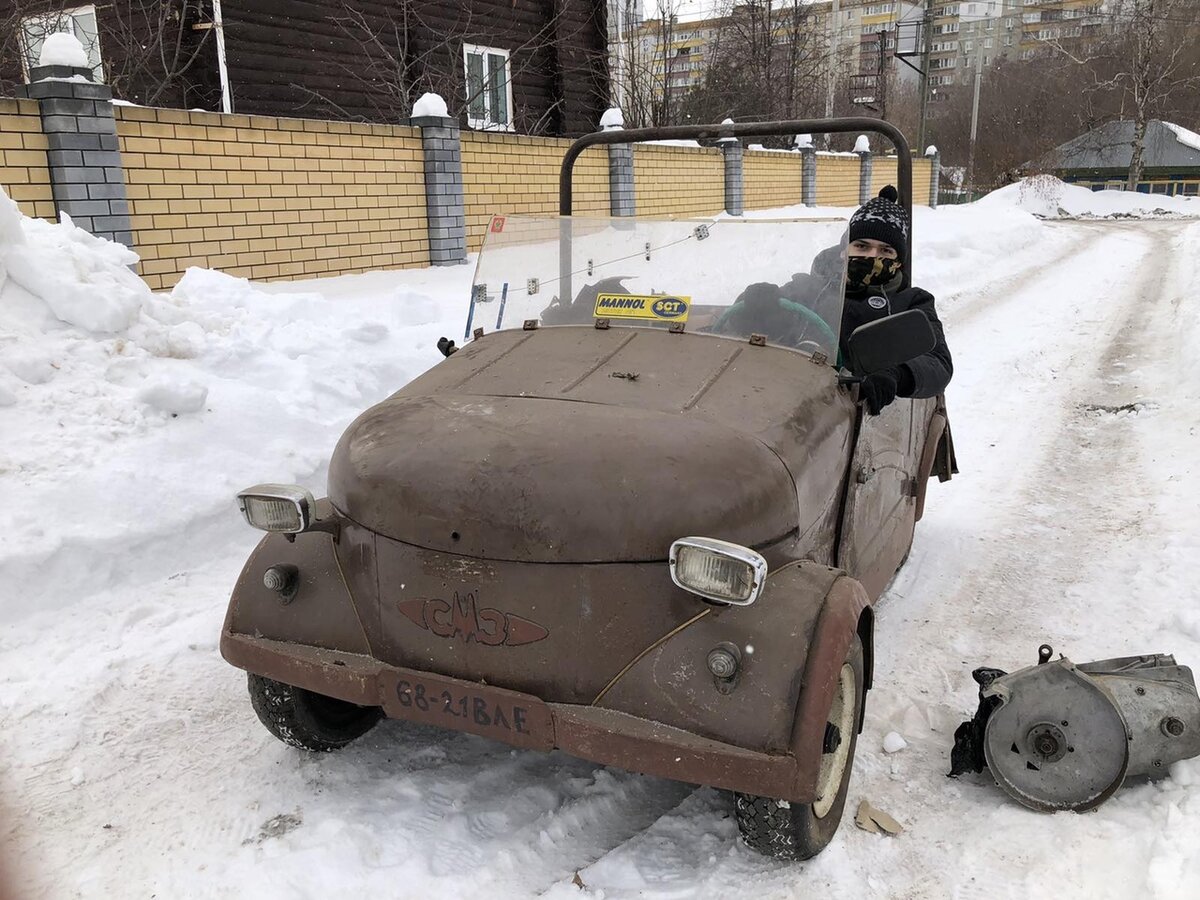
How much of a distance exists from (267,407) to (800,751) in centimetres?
410

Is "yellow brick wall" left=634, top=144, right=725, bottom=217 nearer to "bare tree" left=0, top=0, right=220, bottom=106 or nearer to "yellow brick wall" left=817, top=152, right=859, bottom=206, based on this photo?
"yellow brick wall" left=817, top=152, right=859, bottom=206

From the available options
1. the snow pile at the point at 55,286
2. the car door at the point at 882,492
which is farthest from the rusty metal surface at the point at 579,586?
the snow pile at the point at 55,286

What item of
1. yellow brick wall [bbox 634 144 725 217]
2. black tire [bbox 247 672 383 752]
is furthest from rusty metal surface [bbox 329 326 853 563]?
yellow brick wall [bbox 634 144 725 217]

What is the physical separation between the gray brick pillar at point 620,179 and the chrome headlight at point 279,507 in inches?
528

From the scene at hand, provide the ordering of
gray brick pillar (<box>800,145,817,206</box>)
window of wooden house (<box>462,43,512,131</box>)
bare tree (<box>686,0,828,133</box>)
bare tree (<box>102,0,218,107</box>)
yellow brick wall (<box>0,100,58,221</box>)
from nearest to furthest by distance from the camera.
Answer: yellow brick wall (<box>0,100,58,221</box>), bare tree (<box>102,0,218,107</box>), window of wooden house (<box>462,43,512,131</box>), gray brick pillar (<box>800,145,817,206</box>), bare tree (<box>686,0,828,133</box>)

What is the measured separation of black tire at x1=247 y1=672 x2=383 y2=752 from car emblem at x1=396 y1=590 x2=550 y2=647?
65 cm

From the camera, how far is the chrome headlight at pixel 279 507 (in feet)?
8.24

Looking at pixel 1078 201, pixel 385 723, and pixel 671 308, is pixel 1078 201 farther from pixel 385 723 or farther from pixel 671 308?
pixel 385 723

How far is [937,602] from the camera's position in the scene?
13.1ft

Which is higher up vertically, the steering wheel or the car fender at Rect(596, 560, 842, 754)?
the steering wheel

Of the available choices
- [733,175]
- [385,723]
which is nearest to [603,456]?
[385,723]

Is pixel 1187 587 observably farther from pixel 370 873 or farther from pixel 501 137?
pixel 501 137

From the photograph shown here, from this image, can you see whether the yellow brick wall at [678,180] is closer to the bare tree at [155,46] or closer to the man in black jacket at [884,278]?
the bare tree at [155,46]

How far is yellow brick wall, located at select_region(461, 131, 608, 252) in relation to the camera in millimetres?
12344
